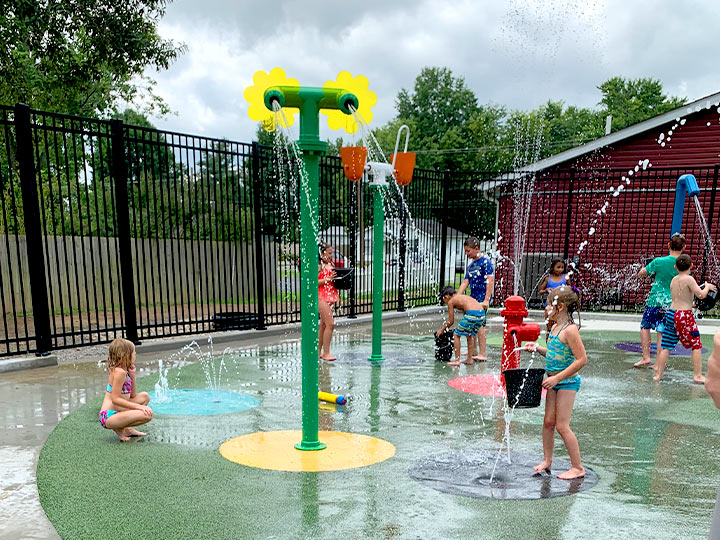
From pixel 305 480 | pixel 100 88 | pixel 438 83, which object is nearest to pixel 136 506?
pixel 305 480

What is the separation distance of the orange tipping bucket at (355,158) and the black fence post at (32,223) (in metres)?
3.95

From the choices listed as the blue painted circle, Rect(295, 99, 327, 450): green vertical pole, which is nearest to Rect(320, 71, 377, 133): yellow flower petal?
Rect(295, 99, 327, 450): green vertical pole

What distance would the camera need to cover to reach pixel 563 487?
397 centimetres

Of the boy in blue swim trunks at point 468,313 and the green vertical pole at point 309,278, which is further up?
the green vertical pole at point 309,278

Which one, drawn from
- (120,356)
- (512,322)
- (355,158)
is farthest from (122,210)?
(512,322)

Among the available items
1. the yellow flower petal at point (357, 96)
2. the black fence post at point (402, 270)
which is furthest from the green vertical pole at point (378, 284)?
the black fence post at point (402, 270)

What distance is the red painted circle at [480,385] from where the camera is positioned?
21.6 ft

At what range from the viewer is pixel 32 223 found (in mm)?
7574

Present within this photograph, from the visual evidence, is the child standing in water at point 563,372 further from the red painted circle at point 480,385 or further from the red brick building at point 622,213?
the red brick building at point 622,213

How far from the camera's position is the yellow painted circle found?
172 inches

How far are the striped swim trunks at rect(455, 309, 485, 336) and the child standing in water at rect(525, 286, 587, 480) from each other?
362 centimetres

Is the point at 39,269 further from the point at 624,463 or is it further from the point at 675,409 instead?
the point at 675,409

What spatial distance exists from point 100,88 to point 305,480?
14.0 metres

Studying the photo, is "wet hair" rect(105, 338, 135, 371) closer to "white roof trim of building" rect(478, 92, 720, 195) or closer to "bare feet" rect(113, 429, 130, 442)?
"bare feet" rect(113, 429, 130, 442)
